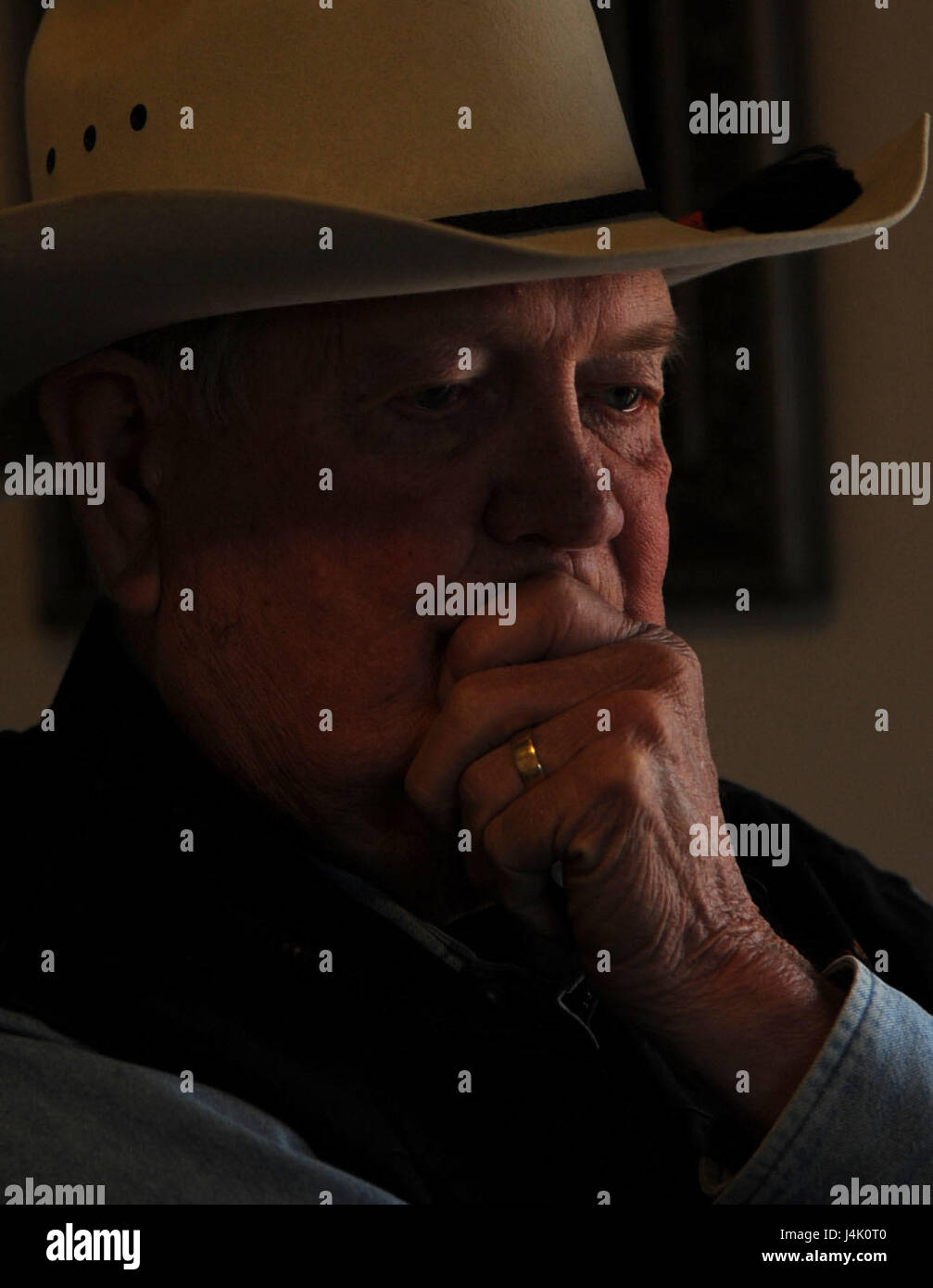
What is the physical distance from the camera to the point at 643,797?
3.32 ft

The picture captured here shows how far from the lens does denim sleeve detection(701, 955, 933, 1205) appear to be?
3.32ft

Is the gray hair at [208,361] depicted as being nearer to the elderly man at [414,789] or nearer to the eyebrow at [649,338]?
the elderly man at [414,789]

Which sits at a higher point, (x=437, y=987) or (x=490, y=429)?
(x=490, y=429)

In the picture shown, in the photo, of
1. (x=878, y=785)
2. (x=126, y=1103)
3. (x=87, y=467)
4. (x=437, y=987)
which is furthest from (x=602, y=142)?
(x=878, y=785)

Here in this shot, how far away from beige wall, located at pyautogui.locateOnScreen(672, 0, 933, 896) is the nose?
100 centimetres

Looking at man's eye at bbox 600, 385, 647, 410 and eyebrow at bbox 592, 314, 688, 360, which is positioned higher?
eyebrow at bbox 592, 314, 688, 360

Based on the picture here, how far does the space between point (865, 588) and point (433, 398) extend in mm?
1166

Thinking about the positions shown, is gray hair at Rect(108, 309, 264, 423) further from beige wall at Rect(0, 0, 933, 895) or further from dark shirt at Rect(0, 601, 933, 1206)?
beige wall at Rect(0, 0, 933, 895)

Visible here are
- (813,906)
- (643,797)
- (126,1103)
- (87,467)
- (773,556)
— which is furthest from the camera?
(773,556)

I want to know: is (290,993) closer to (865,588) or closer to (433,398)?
(433,398)

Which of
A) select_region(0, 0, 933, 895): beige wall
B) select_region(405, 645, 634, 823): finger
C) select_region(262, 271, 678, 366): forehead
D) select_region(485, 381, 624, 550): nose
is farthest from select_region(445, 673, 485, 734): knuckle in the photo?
select_region(0, 0, 933, 895): beige wall

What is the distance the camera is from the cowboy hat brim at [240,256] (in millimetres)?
938

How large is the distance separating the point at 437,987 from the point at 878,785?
1.19 m

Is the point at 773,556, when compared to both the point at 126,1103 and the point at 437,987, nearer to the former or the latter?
the point at 437,987
